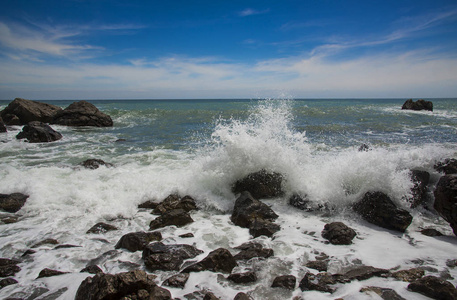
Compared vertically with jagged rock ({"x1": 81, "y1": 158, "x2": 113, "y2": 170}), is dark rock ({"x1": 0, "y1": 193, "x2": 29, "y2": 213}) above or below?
below

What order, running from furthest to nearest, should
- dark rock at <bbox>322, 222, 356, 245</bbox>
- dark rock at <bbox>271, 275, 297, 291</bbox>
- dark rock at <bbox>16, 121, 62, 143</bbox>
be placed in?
dark rock at <bbox>16, 121, 62, 143</bbox> → dark rock at <bbox>322, 222, 356, 245</bbox> → dark rock at <bbox>271, 275, 297, 291</bbox>

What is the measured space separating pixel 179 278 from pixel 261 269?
1.03 metres

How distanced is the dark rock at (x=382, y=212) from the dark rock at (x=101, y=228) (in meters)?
4.53

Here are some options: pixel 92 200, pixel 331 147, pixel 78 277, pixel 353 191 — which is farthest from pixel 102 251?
pixel 331 147

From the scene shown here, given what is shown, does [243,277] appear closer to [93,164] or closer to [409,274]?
[409,274]

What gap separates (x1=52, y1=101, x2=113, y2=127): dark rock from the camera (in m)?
19.3

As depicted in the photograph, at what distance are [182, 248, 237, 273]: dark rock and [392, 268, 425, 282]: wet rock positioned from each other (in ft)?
6.44

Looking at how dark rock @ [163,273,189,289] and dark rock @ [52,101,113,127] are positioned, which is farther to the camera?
dark rock @ [52,101,113,127]

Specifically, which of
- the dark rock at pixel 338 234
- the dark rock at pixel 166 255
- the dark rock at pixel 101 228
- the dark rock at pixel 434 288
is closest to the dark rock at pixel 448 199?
the dark rock at pixel 338 234

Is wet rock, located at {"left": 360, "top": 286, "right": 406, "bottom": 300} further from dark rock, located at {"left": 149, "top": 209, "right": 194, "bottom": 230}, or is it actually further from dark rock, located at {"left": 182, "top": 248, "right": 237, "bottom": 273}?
dark rock, located at {"left": 149, "top": 209, "right": 194, "bottom": 230}

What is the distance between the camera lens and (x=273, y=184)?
632 centimetres

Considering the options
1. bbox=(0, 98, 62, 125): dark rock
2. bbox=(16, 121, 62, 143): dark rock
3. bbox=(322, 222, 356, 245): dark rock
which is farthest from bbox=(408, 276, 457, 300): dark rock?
bbox=(0, 98, 62, 125): dark rock

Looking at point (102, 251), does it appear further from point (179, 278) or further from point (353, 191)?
point (353, 191)

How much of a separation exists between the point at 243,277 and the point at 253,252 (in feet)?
1.98
